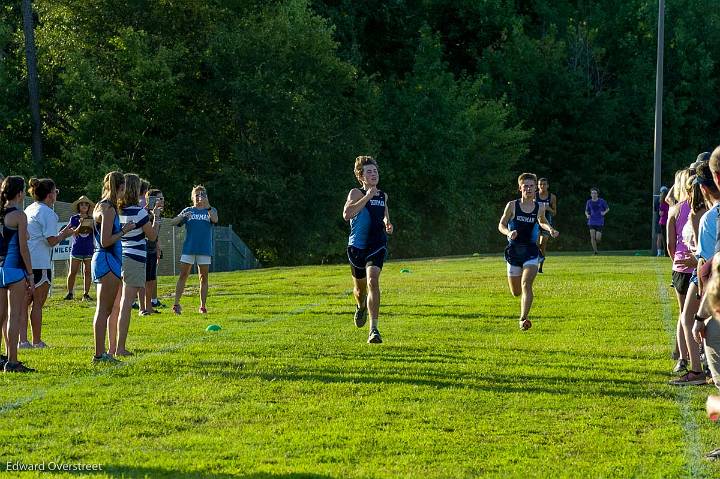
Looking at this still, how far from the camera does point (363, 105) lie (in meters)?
46.7

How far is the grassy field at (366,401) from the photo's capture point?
6.68 m

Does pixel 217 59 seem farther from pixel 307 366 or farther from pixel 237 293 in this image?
pixel 307 366

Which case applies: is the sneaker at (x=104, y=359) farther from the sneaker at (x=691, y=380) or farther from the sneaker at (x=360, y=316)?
the sneaker at (x=691, y=380)

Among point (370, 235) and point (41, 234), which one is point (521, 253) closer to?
point (370, 235)

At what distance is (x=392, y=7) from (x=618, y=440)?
4919 cm

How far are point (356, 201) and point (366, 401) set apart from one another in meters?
4.05

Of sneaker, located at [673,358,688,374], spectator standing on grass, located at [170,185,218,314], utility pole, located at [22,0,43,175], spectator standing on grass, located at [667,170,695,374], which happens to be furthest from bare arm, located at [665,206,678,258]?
utility pole, located at [22,0,43,175]

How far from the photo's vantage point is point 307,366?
10.5m

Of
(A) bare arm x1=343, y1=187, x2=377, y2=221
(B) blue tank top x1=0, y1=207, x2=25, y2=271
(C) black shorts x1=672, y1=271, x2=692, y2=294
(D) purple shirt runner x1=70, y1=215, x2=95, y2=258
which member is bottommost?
(D) purple shirt runner x1=70, y1=215, x2=95, y2=258

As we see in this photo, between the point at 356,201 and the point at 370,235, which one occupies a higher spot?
the point at 356,201

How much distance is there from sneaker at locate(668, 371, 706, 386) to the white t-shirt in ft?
22.8

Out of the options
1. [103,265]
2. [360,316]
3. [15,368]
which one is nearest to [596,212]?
[360,316]

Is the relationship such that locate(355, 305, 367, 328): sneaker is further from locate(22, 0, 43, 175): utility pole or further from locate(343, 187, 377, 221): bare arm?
locate(22, 0, 43, 175): utility pole

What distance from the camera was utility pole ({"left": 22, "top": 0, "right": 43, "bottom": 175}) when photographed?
37.2m
